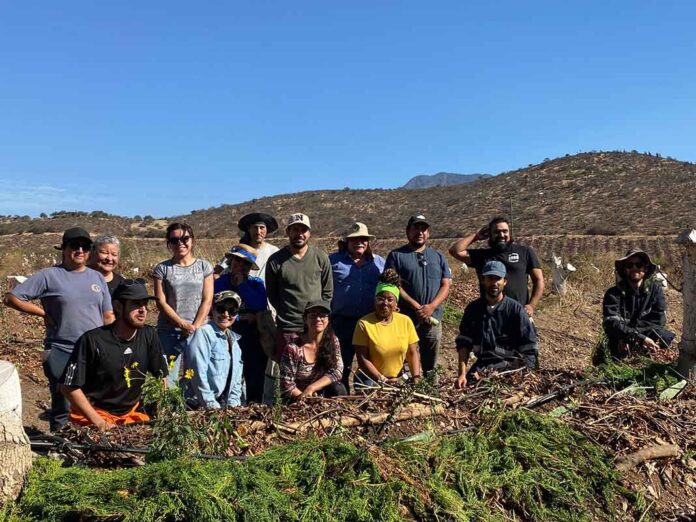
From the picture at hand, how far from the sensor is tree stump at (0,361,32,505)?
2754 mm

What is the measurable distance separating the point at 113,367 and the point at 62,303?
40.3 inches

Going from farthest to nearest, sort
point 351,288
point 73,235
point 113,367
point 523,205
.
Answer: point 523,205
point 351,288
point 73,235
point 113,367

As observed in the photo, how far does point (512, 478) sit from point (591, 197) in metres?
42.3

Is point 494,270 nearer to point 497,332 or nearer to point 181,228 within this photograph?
point 497,332

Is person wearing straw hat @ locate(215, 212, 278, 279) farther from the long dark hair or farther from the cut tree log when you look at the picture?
the cut tree log

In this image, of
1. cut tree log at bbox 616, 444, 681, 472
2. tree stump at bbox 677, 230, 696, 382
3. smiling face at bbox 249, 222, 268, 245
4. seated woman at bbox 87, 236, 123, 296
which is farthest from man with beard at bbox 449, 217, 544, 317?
seated woman at bbox 87, 236, 123, 296

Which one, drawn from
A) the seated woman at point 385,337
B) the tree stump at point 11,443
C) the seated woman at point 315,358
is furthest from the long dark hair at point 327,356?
the tree stump at point 11,443

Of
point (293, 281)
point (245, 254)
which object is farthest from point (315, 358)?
point (245, 254)

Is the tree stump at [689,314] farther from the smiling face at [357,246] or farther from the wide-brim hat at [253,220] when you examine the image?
the wide-brim hat at [253,220]

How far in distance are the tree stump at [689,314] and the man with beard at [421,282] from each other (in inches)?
80.0

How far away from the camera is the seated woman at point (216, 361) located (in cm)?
452

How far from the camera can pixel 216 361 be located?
181 inches

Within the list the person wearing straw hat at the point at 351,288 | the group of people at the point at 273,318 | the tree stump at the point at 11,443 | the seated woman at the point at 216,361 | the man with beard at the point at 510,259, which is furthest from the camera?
the man with beard at the point at 510,259

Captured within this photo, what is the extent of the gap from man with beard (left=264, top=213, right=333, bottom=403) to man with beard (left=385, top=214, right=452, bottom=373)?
2.58 feet
